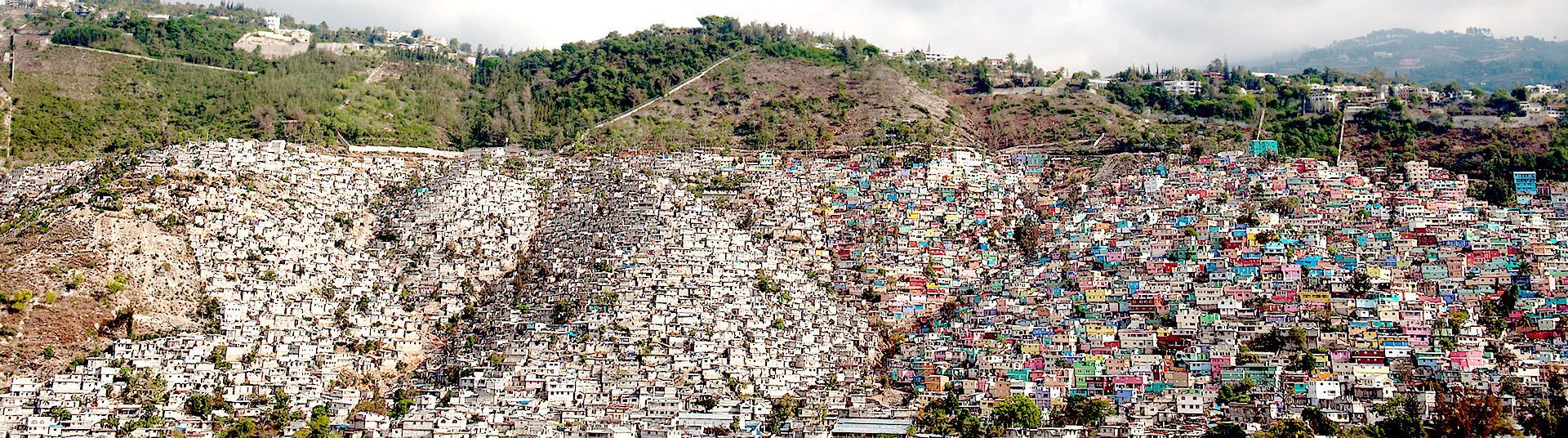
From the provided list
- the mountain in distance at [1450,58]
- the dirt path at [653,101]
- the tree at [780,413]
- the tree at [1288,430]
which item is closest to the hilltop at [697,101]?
the dirt path at [653,101]

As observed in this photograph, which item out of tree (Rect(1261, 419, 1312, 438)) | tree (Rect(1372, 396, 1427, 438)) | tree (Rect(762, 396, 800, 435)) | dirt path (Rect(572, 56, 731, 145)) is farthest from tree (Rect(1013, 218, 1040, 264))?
dirt path (Rect(572, 56, 731, 145))

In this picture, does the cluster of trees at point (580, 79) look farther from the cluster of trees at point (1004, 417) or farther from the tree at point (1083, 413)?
the tree at point (1083, 413)

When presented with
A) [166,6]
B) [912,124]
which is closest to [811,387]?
[912,124]

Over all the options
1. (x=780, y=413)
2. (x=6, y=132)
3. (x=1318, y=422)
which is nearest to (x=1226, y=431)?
(x=1318, y=422)

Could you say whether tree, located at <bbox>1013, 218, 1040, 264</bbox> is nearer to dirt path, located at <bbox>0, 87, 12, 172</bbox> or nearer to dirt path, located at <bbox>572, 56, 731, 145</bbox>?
dirt path, located at <bbox>572, 56, 731, 145</bbox>

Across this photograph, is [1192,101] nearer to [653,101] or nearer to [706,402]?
[653,101]
